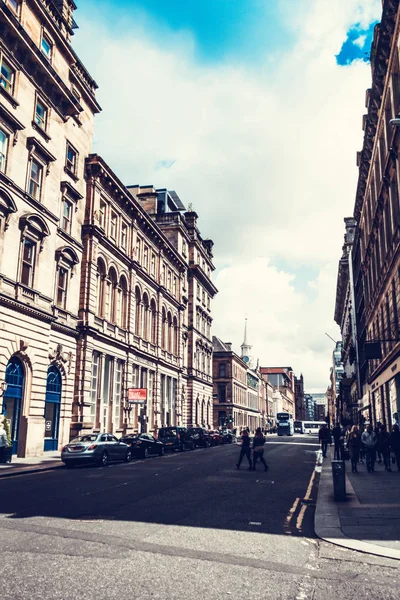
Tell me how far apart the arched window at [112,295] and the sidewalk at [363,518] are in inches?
1011

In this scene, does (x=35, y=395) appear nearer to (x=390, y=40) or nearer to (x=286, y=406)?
(x=390, y=40)

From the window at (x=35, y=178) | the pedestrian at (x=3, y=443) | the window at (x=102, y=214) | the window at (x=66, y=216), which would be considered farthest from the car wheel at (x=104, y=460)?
the window at (x=102, y=214)

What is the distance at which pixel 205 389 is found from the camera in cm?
6869

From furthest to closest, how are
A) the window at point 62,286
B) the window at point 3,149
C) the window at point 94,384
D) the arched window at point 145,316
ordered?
the arched window at point 145,316, the window at point 94,384, the window at point 62,286, the window at point 3,149

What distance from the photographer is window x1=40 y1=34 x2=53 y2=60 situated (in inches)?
1196

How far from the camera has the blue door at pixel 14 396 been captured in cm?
2499

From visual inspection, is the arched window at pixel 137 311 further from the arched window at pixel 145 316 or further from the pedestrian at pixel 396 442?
the pedestrian at pixel 396 442

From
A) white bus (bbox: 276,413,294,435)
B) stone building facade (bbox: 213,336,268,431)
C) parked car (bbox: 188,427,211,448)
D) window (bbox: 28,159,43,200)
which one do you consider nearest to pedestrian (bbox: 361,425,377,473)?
window (bbox: 28,159,43,200)

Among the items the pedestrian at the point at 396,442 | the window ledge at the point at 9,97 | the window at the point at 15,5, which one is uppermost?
the window at the point at 15,5

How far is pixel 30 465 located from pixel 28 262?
10.3 metres

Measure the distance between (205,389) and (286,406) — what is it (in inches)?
4801

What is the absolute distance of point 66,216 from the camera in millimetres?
33125

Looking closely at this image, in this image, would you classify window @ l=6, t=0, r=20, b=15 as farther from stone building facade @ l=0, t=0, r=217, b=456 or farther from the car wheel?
the car wheel

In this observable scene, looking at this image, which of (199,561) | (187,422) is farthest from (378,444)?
(187,422)
